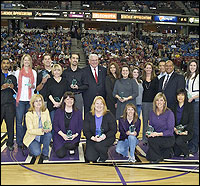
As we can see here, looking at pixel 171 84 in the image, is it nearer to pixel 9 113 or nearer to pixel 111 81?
pixel 111 81

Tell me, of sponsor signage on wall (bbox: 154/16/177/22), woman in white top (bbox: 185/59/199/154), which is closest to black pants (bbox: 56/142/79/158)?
woman in white top (bbox: 185/59/199/154)

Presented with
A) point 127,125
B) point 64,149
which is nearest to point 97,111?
point 127,125

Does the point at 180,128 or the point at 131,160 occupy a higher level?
the point at 180,128

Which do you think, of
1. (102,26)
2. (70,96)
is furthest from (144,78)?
(102,26)

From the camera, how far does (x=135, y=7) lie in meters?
27.8

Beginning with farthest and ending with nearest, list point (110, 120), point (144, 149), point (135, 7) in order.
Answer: point (135, 7)
point (144, 149)
point (110, 120)

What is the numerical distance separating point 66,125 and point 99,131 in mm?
571

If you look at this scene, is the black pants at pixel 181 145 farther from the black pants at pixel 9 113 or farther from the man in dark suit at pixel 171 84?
the black pants at pixel 9 113

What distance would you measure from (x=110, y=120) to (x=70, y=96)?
728mm

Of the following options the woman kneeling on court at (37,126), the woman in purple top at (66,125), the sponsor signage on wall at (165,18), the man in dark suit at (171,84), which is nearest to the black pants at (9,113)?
the woman kneeling on court at (37,126)

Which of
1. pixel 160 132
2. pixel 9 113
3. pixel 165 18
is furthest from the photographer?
pixel 165 18

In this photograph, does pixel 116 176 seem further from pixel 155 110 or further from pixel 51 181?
pixel 155 110

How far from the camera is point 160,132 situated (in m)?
4.25

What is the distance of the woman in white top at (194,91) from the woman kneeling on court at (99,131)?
1.40m
